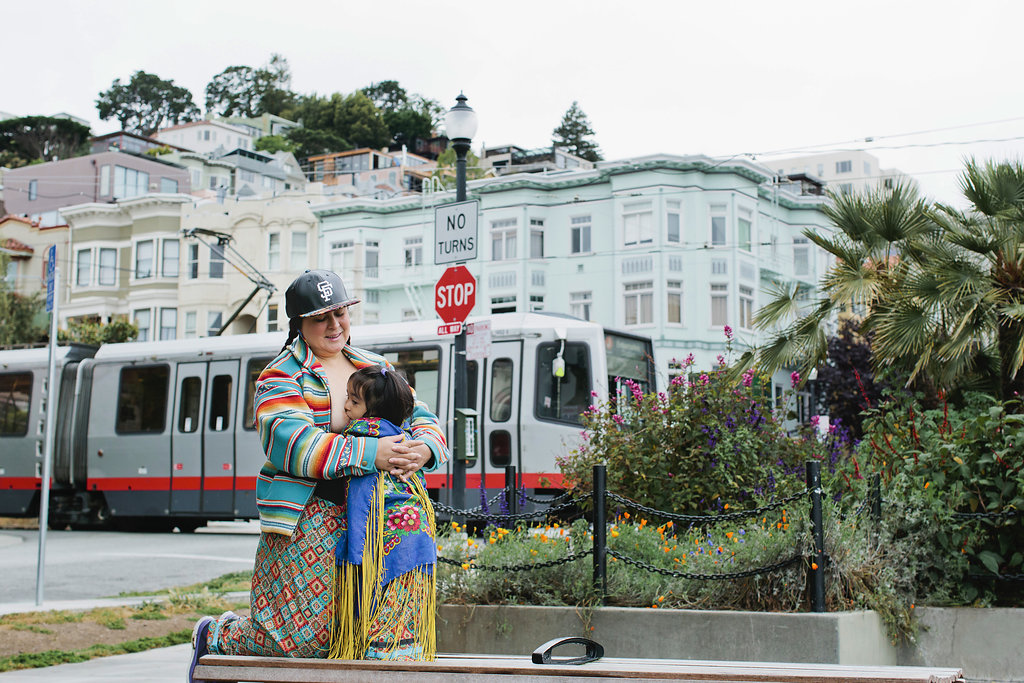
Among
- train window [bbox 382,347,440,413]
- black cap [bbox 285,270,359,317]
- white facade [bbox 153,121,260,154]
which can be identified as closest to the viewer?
black cap [bbox 285,270,359,317]

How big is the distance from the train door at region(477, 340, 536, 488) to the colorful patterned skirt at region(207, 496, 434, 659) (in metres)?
12.6

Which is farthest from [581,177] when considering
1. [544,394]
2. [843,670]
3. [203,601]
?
[843,670]

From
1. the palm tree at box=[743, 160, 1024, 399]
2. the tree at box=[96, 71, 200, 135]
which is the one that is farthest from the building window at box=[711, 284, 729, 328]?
the tree at box=[96, 71, 200, 135]

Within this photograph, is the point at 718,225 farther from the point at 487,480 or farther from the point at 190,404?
the point at 487,480

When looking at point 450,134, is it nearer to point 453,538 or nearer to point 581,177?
point 453,538

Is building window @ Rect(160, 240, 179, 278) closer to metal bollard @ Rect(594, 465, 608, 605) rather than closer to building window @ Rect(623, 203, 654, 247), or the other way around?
building window @ Rect(623, 203, 654, 247)

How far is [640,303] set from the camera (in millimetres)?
38500

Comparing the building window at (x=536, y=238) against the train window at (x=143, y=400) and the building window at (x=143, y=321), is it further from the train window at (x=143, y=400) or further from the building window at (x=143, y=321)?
the train window at (x=143, y=400)

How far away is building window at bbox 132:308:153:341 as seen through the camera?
46.2 meters

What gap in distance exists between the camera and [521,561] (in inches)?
280

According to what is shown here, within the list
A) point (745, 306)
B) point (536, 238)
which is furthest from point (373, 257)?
point (745, 306)

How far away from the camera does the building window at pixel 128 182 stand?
213ft

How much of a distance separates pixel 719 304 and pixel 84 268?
27.8 m

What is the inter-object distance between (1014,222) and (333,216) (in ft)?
115
